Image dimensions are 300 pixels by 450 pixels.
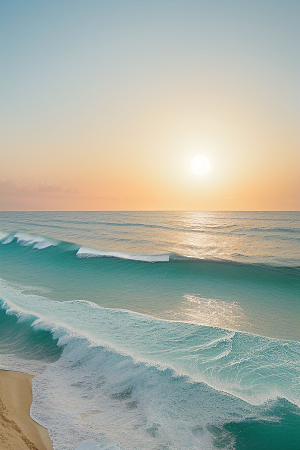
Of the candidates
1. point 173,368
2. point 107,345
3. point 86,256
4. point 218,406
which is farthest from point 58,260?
point 218,406

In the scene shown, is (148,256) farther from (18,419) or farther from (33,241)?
(18,419)

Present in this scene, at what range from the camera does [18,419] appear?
13.3ft

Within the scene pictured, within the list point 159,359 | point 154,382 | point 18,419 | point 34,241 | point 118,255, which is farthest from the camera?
point 34,241

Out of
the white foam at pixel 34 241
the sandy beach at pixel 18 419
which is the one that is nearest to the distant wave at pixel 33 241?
the white foam at pixel 34 241

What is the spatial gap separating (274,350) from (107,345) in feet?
12.1

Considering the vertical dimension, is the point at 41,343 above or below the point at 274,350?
below

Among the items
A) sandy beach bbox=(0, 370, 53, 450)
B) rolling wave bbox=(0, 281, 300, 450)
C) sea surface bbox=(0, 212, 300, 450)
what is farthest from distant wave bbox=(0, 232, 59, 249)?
sandy beach bbox=(0, 370, 53, 450)

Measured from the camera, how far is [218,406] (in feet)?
13.7

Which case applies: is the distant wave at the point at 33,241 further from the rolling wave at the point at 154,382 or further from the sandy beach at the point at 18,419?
the sandy beach at the point at 18,419

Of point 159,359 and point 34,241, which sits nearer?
point 159,359

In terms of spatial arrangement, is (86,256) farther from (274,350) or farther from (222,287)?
(274,350)

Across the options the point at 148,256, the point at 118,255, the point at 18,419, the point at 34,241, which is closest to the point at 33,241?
the point at 34,241

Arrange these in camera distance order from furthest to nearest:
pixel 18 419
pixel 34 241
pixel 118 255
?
pixel 34 241 < pixel 118 255 < pixel 18 419

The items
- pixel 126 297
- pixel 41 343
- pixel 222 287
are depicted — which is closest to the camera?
pixel 41 343
